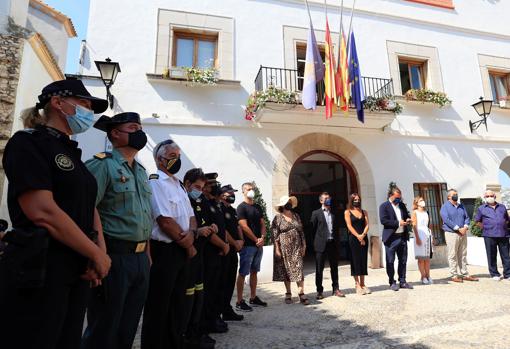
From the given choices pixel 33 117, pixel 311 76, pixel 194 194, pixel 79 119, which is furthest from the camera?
pixel 311 76

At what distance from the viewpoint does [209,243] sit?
3238 mm

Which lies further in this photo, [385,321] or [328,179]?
[328,179]

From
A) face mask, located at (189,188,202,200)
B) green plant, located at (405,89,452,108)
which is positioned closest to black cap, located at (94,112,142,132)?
face mask, located at (189,188,202,200)

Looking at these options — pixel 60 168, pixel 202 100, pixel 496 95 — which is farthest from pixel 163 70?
pixel 496 95

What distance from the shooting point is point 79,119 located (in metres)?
1.69

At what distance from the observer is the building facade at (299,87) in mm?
7273

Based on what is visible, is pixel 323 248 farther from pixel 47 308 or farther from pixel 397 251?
pixel 47 308

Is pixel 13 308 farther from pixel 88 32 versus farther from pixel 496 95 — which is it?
pixel 496 95

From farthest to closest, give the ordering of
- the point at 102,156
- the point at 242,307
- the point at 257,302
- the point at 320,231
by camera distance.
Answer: the point at 320,231
the point at 257,302
the point at 242,307
the point at 102,156

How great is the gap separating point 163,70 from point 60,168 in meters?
6.51

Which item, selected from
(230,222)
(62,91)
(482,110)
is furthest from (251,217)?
(482,110)

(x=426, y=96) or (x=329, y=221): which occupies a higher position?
(x=426, y=96)

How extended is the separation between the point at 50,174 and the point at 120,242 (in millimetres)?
699

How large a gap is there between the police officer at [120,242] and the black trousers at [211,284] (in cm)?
123
